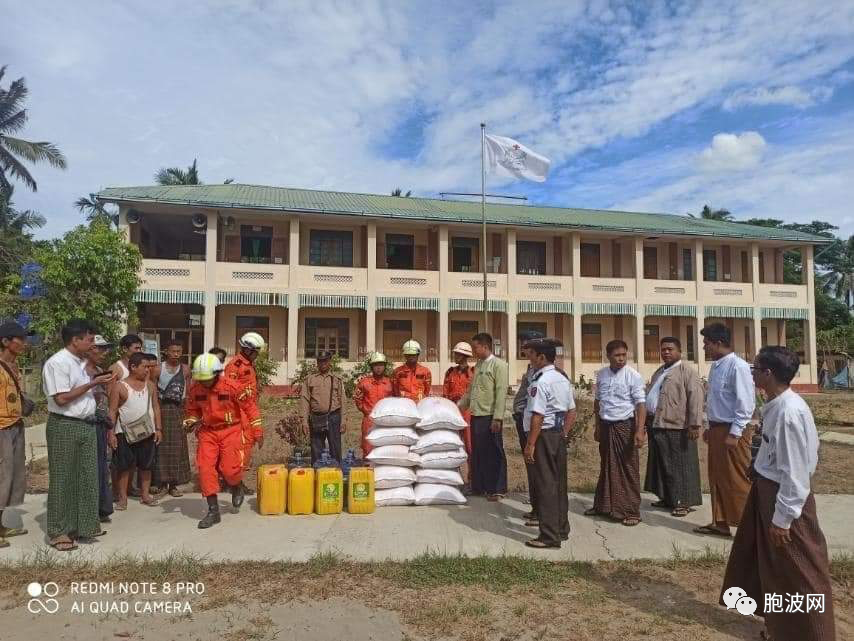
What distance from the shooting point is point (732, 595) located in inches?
128

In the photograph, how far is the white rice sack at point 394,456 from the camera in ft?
18.0

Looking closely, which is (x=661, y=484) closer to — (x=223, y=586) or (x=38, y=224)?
(x=223, y=586)

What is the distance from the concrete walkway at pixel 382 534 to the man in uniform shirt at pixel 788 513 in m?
1.45

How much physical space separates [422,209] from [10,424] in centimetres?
1792

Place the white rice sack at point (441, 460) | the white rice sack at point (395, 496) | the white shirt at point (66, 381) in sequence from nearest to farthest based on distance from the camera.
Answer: the white shirt at point (66, 381) < the white rice sack at point (395, 496) < the white rice sack at point (441, 460)

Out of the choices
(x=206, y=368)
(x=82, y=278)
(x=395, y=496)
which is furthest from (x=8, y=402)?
(x=82, y=278)

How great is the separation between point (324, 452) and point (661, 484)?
3.42m

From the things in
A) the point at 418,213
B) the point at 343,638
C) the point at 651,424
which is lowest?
the point at 343,638

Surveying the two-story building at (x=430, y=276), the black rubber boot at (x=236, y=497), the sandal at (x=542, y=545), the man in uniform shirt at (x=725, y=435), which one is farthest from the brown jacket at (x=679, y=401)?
the two-story building at (x=430, y=276)

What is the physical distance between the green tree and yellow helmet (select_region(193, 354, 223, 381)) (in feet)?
30.2

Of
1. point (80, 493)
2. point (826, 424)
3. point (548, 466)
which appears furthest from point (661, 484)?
point (826, 424)

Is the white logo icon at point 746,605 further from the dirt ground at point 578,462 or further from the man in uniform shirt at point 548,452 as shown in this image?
the dirt ground at point 578,462

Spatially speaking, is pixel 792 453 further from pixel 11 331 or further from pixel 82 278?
pixel 82 278

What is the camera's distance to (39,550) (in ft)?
13.4
